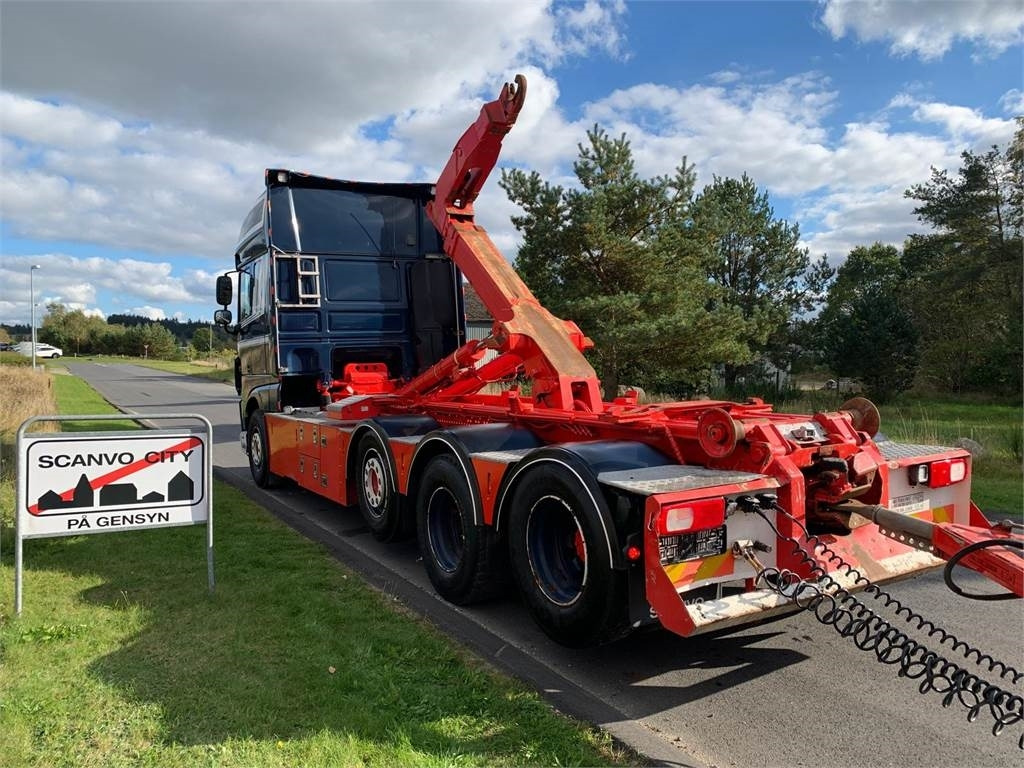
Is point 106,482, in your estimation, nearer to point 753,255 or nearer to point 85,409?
point 85,409

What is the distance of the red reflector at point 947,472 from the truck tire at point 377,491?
13.2 ft

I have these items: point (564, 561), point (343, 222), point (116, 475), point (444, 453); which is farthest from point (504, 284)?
point (116, 475)

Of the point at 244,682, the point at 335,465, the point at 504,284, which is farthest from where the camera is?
the point at 335,465

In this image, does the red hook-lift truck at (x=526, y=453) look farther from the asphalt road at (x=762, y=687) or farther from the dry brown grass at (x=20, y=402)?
the dry brown grass at (x=20, y=402)

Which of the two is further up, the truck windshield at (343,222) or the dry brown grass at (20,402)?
the truck windshield at (343,222)

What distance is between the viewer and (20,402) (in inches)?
674

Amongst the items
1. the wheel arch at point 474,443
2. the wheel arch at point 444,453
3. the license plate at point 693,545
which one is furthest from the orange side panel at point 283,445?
the license plate at point 693,545

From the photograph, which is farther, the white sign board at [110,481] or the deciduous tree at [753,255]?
the deciduous tree at [753,255]

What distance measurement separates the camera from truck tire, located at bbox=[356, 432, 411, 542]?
6250mm

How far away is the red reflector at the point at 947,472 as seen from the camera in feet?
15.0

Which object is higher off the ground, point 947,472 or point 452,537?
point 947,472

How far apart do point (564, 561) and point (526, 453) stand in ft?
2.49

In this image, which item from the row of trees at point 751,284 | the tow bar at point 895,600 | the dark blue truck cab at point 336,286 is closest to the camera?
the tow bar at point 895,600

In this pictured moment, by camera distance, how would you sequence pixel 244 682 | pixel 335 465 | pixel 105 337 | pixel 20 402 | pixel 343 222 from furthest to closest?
pixel 105 337, pixel 20 402, pixel 343 222, pixel 335 465, pixel 244 682
